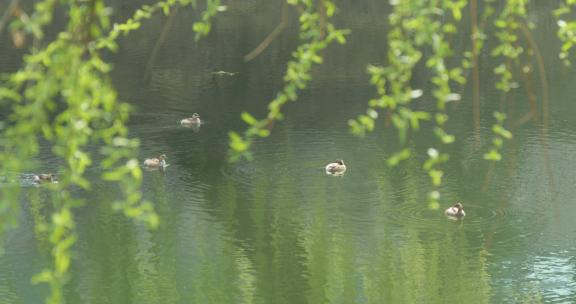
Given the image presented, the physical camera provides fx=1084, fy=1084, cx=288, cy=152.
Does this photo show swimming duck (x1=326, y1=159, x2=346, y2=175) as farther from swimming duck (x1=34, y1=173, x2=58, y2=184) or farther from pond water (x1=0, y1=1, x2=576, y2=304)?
swimming duck (x1=34, y1=173, x2=58, y2=184)

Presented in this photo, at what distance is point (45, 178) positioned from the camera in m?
19.4

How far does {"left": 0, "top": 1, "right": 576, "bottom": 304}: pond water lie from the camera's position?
53.1ft

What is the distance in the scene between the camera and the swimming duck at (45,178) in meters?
19.3

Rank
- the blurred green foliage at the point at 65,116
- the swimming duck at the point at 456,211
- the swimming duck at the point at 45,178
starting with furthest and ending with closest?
the swimming duck at the point at 45,178 → the swimming duck at the point at 456,211 → the blurred green foliage at the point at 65,116

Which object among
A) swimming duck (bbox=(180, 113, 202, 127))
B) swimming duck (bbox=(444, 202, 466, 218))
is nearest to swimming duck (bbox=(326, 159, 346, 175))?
swimming duck (bbox=(444, 202, 466, 218))

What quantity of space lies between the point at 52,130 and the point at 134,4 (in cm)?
4212

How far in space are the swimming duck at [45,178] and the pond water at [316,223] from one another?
250mm

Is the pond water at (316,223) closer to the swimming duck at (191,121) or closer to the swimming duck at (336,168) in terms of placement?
the swimming duck at (336,168)

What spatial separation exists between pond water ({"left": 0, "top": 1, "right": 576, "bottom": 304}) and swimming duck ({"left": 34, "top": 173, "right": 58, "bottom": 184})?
0.25 meters

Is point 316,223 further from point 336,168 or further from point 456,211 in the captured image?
point 336,168

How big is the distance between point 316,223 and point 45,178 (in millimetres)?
4976

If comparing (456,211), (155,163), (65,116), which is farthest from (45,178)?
(65,116)

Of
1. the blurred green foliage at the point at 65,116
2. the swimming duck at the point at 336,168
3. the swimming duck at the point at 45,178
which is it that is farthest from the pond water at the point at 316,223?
the blurred green foliage at the point at 65,116

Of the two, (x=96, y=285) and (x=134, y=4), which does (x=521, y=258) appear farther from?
(x=134, y=4)
